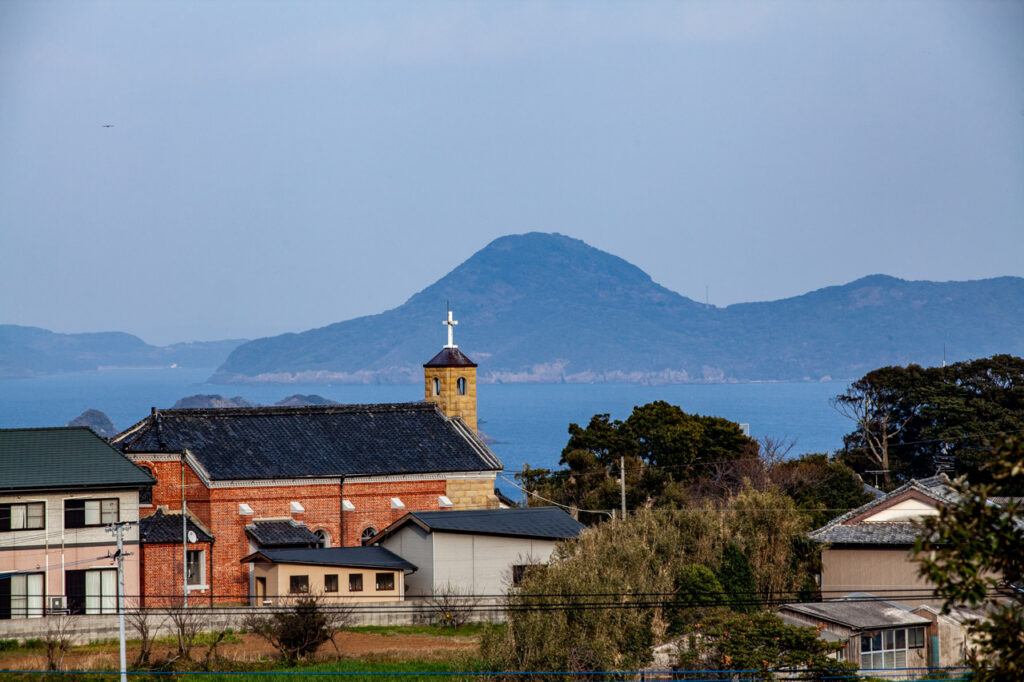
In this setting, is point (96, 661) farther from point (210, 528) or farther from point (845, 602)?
point (845, 602)

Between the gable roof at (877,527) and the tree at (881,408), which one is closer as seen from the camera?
the gable roof at (877,527)

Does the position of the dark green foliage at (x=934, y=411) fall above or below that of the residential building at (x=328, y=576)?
above

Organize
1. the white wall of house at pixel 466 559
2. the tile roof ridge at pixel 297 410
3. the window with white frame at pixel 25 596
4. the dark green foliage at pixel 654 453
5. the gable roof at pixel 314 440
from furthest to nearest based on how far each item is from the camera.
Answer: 1. the dark green foliage at pixel 654 453
2. the tile roof ridge at pixel 297 410
3. the gable roof at pixel 314 440
4. the white wall of house at pixel 466 559
5. the window with white frame at pixel 25 596

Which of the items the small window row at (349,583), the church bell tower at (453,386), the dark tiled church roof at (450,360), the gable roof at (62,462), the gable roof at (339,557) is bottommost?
the small window row at (349,583)

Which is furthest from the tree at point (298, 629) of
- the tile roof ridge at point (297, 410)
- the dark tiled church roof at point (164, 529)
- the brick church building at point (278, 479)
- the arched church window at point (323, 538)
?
the tile roof ridge at point (297, 410)

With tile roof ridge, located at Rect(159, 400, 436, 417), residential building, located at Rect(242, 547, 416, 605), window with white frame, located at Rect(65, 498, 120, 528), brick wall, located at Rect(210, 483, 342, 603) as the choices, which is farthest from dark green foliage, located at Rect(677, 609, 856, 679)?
tile roof ridge, located at Rect(159, 400, 436, 417)

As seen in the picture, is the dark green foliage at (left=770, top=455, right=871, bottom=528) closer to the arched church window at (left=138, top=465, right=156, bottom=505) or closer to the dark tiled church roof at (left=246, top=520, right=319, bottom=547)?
the dark tiled church roof at (left=246, top=520, right=319, bottom=547)

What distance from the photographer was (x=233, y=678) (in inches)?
1326

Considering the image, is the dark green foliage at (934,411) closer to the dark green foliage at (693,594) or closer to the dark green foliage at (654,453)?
the dark green foliage at (654,453)

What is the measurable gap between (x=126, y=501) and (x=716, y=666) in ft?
77.4

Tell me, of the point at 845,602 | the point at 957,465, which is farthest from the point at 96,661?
the point at 957,465

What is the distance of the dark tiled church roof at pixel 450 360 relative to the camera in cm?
5898

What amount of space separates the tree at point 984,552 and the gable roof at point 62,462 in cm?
3599

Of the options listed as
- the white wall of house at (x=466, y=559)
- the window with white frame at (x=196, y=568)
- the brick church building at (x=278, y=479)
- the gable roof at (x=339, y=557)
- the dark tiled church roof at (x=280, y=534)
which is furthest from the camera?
the dark tiled church roof at (x=280, y=534)
